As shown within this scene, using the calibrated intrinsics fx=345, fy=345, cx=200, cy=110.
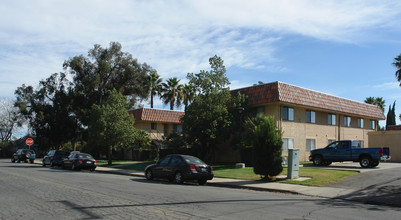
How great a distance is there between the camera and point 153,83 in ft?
184

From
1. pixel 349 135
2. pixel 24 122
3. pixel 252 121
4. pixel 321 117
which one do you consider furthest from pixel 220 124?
pixel 24 122

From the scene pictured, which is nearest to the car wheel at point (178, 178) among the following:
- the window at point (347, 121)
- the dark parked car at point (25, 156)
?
the window at point (347, 121)

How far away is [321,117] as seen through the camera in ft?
109

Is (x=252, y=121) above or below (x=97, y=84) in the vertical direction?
below

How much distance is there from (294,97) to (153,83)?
104 feet

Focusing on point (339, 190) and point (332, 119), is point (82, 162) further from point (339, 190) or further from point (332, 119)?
point (332, 119)

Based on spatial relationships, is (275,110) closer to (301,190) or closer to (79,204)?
(301,190)

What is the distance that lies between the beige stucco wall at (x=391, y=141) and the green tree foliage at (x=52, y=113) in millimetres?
40848

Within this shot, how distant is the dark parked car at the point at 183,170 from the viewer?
16719mm

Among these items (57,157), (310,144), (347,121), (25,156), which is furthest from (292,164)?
(25,156)

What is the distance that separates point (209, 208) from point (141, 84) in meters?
47.8

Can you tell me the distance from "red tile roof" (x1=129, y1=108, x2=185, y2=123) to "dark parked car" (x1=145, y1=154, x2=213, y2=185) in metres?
23.7

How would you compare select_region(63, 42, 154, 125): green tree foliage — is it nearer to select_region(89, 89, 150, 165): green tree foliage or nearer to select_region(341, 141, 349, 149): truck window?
select_region(89, 89, 150, 165): green tree foliage

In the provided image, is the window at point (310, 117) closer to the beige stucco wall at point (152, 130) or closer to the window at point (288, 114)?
the window at point (288, 114)
